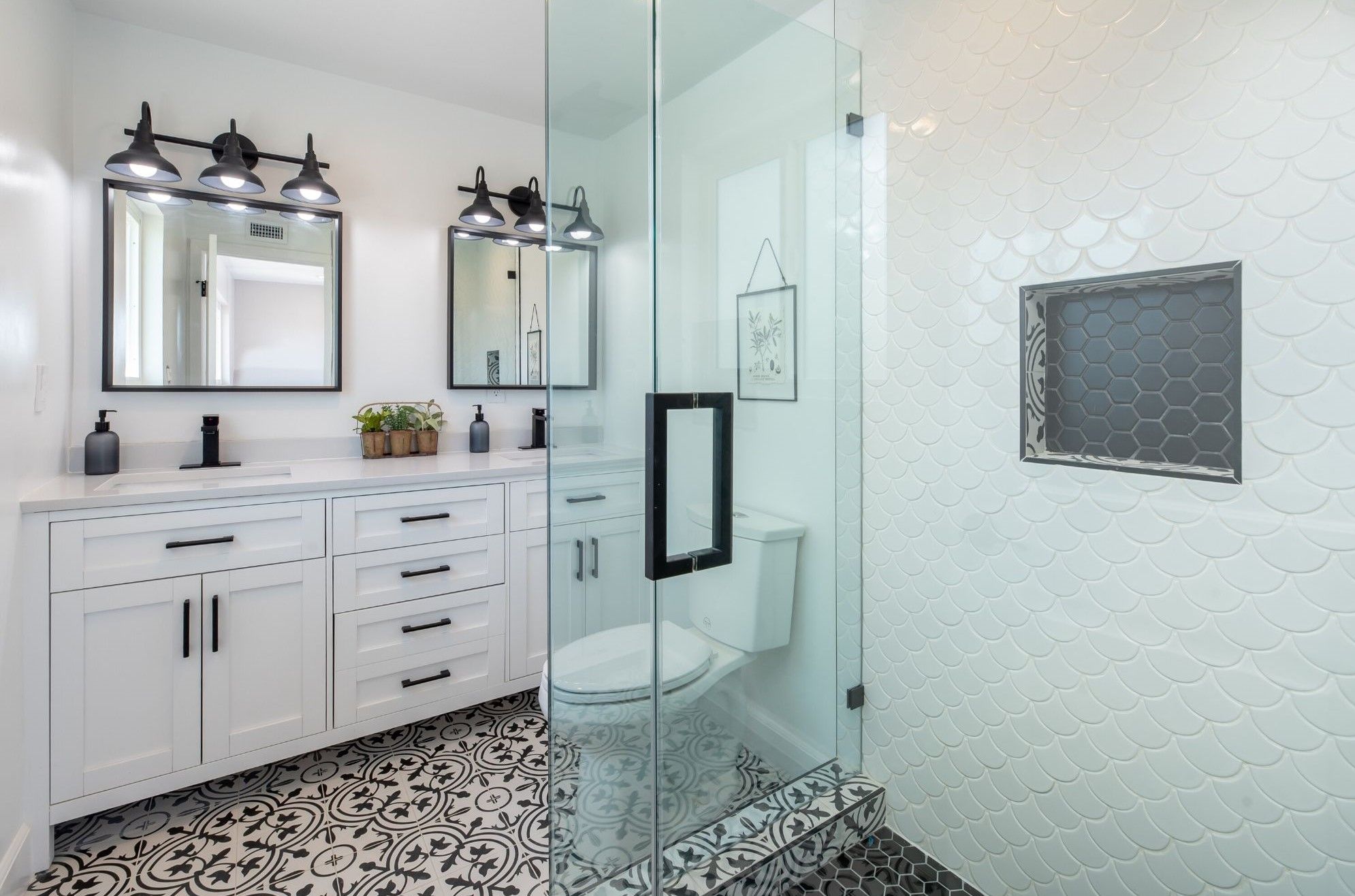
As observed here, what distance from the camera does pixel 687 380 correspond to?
4.36ft

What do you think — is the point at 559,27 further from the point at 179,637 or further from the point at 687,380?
the point at 179,637

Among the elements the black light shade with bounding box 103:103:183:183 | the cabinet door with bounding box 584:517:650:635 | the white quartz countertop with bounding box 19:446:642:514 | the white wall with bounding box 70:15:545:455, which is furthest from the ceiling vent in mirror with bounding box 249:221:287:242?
the cabinet door with bounding box 584:517:650:635

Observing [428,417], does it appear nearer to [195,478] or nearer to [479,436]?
[479,436]

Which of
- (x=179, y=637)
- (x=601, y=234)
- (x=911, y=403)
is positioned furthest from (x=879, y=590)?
(x=179, y=637)

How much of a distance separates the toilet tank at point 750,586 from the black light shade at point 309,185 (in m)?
2.03

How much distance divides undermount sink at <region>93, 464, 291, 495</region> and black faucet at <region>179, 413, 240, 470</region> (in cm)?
3

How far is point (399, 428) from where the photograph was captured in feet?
8.63

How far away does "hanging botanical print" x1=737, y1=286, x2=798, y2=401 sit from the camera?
1.46 meters

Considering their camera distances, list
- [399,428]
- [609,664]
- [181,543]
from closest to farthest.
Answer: [609,664] → [181,543] → [399,428]

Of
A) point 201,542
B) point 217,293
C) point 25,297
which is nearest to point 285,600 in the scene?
point 201,542

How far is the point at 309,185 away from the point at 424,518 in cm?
133

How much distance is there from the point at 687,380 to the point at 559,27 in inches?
29.5

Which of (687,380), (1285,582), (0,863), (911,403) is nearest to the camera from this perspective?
(1285,582)

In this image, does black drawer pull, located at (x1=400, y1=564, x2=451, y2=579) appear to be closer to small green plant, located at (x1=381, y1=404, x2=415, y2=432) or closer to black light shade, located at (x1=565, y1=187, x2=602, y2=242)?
small green plant, located at (x1=381, y1=404, x2=415, y2=432)
